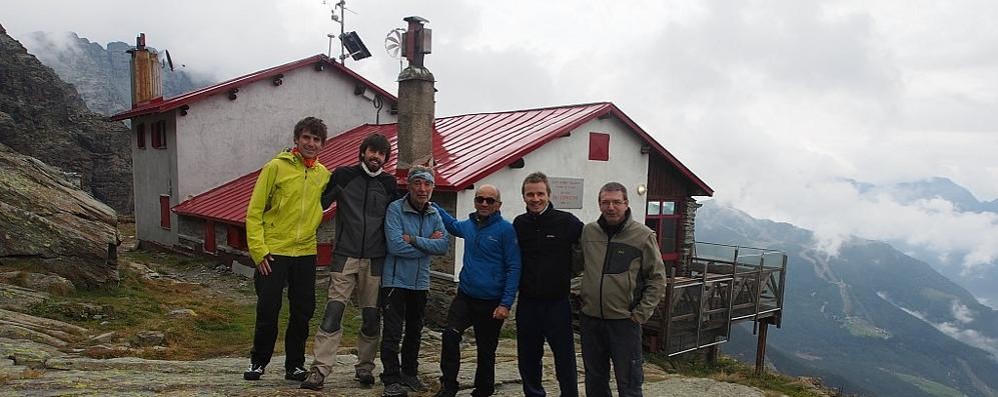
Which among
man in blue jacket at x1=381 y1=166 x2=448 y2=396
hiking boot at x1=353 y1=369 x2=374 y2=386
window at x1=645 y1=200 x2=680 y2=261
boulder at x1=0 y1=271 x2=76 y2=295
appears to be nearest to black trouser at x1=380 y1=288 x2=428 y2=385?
man in blue jacket at x1=381 y1=166 x2=448 y2=396

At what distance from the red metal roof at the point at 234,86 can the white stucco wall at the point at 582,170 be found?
9.27 m

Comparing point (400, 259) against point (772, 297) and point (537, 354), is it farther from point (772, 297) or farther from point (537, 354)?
point (772, 297)

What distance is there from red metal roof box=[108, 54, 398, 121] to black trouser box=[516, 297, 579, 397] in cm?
1458

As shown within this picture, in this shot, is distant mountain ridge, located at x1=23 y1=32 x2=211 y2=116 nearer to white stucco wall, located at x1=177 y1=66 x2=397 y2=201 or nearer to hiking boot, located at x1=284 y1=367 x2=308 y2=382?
white stucco wall, located at x1=177 y1=66 x2=397 y2=201

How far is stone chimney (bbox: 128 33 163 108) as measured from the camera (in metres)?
17.8

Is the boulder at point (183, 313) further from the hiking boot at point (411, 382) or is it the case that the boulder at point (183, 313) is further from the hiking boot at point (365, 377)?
the hiking boot at point (411, 382)

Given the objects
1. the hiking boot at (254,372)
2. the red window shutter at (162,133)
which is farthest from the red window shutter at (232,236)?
the hiking boot at (254,372)

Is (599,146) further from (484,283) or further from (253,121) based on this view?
(253,121)

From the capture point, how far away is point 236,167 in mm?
17594

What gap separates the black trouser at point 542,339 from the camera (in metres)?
4.51

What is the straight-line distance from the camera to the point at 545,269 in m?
4.45

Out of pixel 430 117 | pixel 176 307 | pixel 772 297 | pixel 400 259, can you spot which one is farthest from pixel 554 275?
pixel 772 297

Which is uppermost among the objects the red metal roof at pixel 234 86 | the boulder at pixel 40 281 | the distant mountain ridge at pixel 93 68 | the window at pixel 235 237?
the distant mountain ridge at pixel 93 68

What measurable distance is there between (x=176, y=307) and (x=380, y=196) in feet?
20.7
